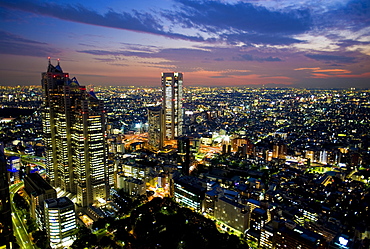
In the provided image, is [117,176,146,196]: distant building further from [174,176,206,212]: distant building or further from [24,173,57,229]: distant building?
[24,173,57,229]: distant building

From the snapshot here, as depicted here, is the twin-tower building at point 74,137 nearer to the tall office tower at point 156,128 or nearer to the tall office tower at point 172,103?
the tall office tower at point 156,128

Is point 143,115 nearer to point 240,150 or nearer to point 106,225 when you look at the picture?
point 240,150

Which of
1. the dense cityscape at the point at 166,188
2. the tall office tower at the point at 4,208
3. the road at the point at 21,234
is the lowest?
the road at the point at 21,234

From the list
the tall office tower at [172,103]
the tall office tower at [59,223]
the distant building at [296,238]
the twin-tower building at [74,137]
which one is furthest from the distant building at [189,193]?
the tall office tower at [172,103]

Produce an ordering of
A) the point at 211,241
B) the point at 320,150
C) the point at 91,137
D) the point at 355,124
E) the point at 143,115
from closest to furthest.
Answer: the point at 211,241
the point at 91,137
the point at 320,150
the point at 355,124
the point at 143,115

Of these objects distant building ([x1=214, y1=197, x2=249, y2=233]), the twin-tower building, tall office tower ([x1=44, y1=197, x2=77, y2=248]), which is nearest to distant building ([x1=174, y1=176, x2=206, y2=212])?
distant building ([x1=214, y1=197, x2=249, y2=233])

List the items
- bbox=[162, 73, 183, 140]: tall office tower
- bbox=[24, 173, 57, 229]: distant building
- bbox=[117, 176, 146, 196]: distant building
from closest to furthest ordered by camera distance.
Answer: bbox=[24, 173, 57, 229]: distant building → bbox=[117, 176, 146, 196]: distant building → bbox=[162, 73, 183, 140]: tall office tower

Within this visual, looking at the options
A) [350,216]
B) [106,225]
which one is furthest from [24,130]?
[350,216]
